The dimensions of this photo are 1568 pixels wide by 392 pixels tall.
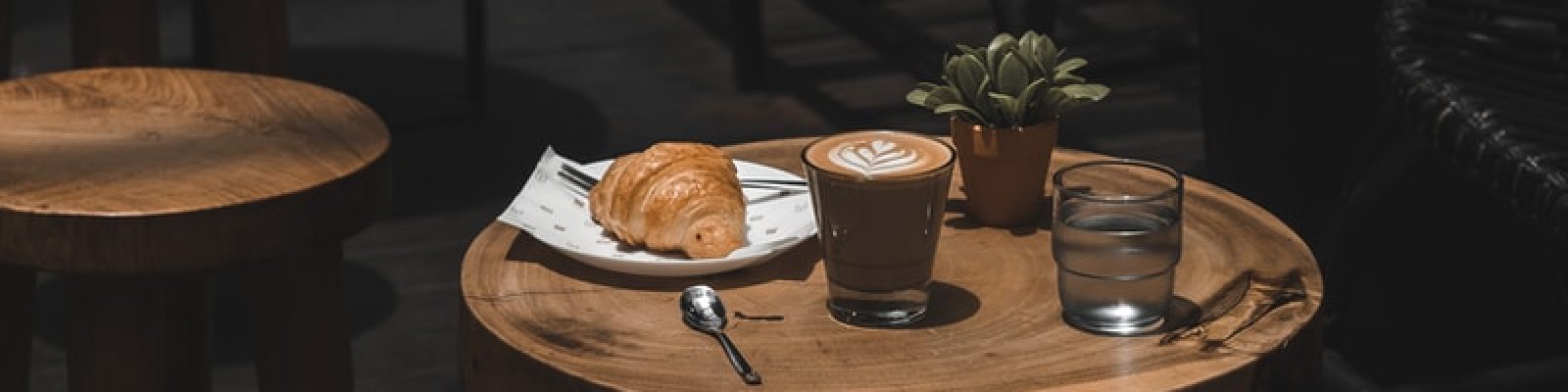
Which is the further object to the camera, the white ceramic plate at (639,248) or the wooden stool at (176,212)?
the wooden stool at (176,212)

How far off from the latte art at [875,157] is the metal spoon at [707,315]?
0.12 meters

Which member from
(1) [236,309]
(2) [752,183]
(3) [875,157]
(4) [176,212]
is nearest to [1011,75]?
(3) [875,157]

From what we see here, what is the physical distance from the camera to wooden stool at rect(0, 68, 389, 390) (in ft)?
5.74

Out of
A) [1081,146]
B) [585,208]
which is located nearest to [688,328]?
[585,208]

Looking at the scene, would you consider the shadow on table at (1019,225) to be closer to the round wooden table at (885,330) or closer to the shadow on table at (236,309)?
the round wooden table at (885,330)

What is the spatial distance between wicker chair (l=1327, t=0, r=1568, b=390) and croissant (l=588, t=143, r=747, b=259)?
0.56 meters

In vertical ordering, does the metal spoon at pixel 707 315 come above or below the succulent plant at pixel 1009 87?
below

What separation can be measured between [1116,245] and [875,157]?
16cm

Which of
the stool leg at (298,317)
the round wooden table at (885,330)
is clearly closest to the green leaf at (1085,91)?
the round wooden table at (885,330)

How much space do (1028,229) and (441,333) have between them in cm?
136

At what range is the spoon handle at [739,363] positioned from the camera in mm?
1395

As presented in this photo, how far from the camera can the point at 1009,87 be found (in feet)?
5.23

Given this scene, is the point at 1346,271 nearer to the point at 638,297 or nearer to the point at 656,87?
the point at 638,297

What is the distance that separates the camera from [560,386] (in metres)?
1.42
